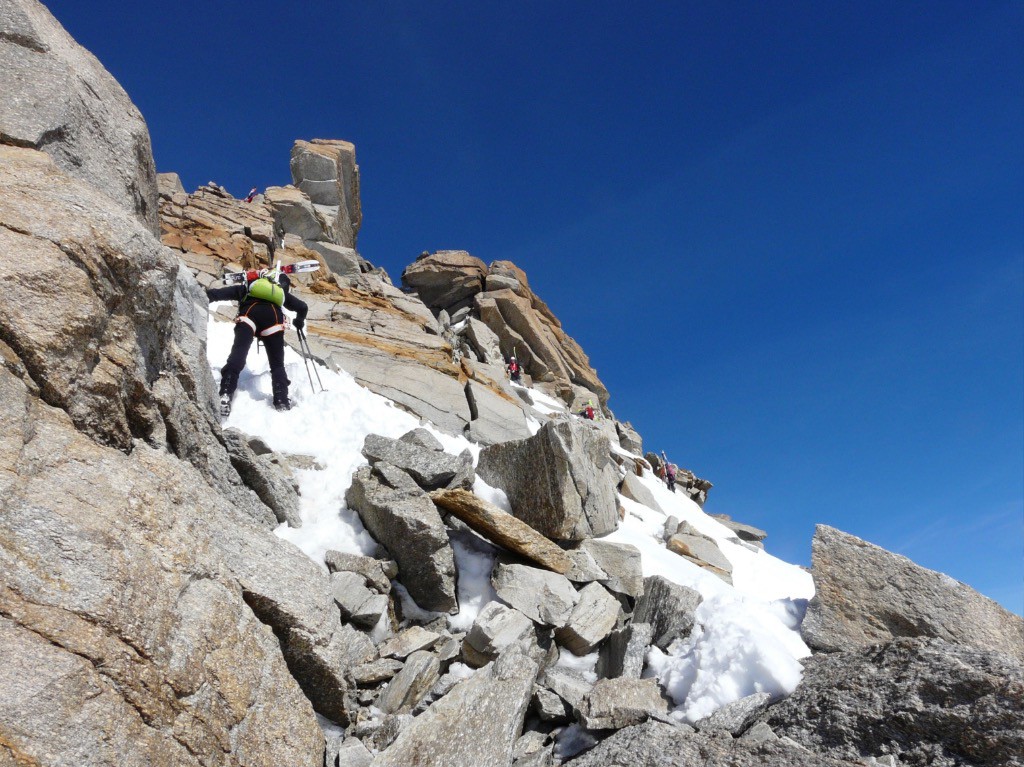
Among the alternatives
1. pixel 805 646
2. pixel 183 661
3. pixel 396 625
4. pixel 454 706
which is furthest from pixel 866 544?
pixel 183 661

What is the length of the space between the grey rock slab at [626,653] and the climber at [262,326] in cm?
833

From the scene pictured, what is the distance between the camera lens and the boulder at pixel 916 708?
208 inches

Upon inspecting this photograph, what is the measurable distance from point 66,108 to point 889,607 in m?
11.6

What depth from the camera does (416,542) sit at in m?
8.68

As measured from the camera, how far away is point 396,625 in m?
8.23

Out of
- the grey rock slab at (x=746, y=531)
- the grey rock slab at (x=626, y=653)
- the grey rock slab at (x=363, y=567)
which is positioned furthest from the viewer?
the grey rock slab at (x=746, y=531)

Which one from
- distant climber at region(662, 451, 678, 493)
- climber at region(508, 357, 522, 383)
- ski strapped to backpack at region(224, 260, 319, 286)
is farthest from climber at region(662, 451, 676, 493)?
ski strapped to backpack at region(224, 260, 319, 286)

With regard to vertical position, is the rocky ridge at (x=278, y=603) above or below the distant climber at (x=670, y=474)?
below

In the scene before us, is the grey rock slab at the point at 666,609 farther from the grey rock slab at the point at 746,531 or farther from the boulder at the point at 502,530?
the grey rock slab at the point at 746,531

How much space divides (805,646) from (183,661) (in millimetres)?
7131

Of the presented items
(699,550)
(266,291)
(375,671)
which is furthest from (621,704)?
(266,291)

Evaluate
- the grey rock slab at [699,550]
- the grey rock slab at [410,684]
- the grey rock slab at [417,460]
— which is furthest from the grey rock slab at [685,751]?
the grey rock slab at [699,550]

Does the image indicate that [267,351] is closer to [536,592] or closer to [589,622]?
[536,592]

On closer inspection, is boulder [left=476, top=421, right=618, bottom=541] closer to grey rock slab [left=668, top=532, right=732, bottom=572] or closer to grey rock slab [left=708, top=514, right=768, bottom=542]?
grey rock slab [left=668, top=532, right=732, bottom=572]
